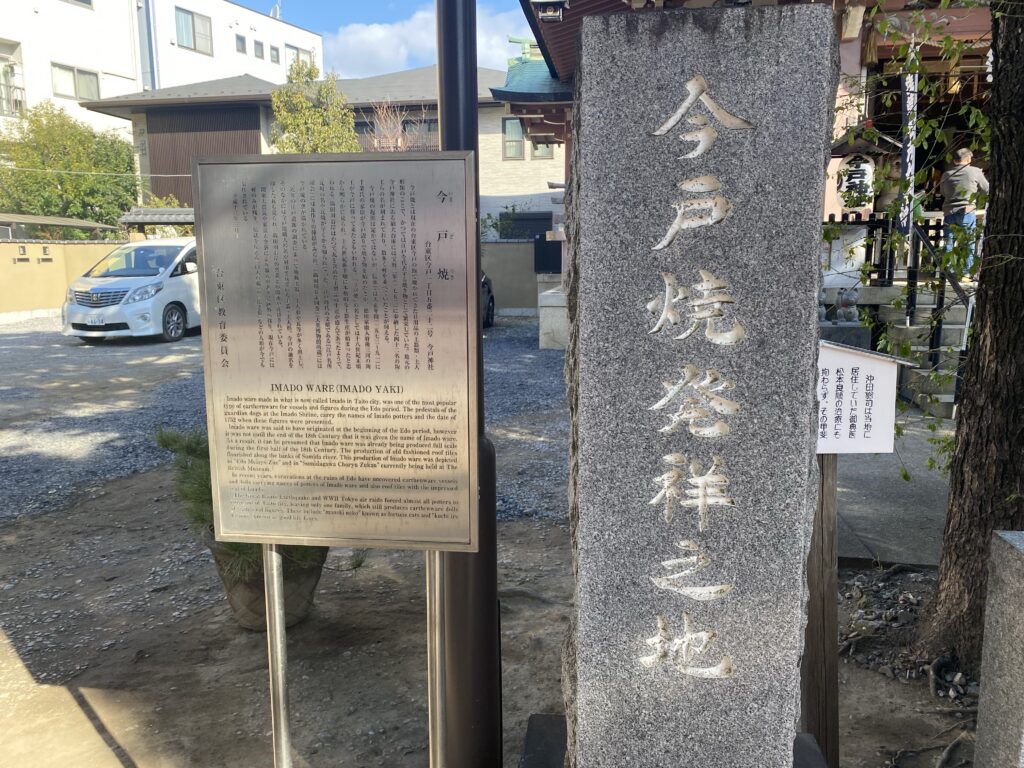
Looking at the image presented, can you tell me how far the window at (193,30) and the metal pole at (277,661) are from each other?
3351cm

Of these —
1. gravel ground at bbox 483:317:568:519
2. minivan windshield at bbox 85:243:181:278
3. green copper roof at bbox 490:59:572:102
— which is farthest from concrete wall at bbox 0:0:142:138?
gravel ground at bbox 483:317:568:519

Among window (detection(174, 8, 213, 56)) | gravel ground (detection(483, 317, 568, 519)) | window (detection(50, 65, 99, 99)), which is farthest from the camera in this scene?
window (detection(174, 8, 213, 56))

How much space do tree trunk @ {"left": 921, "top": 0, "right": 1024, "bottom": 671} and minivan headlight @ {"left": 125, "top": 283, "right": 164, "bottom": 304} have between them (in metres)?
12.1

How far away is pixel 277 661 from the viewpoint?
2.36 metres

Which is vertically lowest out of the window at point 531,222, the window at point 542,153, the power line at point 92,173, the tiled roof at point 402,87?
the window at point 531,222

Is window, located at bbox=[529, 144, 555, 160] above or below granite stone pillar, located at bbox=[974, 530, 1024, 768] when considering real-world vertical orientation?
above

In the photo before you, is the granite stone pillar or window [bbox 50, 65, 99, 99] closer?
the granite stone pillar

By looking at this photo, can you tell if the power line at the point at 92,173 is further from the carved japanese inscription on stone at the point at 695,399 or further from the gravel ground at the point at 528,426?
the carved japanese inscription on stone at the point at 695,399

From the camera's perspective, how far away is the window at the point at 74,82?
25.2 meters

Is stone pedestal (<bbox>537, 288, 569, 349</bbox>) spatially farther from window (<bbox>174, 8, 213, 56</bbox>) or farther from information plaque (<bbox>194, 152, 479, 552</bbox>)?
window (<bbox>174, 8, 213, 56</bbox>)

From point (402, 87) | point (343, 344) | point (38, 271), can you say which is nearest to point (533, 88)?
point (343, 344)

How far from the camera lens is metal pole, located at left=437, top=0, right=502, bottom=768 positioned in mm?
2346

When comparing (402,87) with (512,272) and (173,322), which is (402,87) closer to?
(512,272)

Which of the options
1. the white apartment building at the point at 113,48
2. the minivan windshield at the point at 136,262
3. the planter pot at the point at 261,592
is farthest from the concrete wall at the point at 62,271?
the planter pot at the point at 261,592
